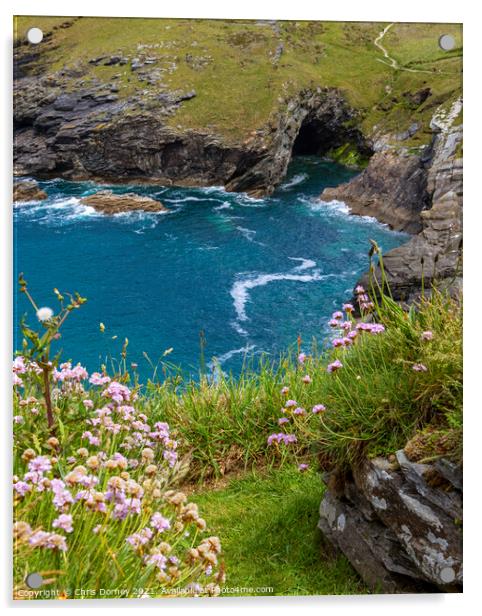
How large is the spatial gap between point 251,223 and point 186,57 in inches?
73.7

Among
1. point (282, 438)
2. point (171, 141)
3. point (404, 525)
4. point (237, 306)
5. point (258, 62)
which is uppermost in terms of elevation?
point (258, 62)

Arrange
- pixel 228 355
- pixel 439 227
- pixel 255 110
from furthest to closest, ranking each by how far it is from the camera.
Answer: pixel 255 110 < pixel 228 355 < pixel 439 227

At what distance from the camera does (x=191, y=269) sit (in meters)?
6.43

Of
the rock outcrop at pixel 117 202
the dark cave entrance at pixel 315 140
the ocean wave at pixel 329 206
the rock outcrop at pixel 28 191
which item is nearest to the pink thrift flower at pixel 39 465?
the rock outcrop at pixel 28 191

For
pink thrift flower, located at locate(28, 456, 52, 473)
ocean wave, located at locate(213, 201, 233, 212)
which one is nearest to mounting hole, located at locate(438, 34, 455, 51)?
ocean wave, located at locate(213, 201, 233, 212)

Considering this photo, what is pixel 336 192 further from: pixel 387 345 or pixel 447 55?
pixel 387 345

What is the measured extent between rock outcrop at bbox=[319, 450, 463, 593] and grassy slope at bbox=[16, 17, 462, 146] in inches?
151

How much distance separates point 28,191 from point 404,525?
4.23 m

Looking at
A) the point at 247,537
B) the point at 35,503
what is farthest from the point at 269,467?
the point at 35,503

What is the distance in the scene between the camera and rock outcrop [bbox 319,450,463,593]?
3.87m

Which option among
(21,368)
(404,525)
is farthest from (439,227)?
(21,368)

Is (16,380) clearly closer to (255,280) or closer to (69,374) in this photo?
(69,374)

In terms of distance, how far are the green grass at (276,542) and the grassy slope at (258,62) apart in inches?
157

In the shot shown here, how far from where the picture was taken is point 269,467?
562cm
